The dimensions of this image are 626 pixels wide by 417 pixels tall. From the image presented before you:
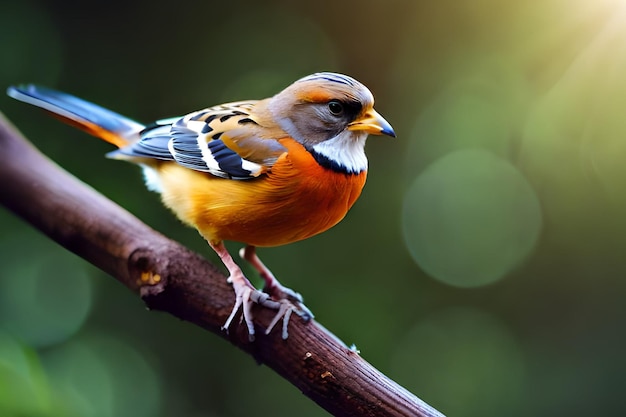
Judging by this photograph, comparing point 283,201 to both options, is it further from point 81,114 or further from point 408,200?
point 408,200

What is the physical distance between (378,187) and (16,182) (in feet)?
3.99

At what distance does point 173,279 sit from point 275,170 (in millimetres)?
336

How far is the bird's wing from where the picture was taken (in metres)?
1.56

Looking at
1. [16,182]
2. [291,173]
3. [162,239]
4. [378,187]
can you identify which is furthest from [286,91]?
[378,187]

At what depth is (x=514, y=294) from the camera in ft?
7.98

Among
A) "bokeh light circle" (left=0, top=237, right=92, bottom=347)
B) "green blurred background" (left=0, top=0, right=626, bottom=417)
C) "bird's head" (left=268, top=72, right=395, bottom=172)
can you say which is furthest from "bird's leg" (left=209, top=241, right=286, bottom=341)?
"bokeh light circle" (left=0, top=237, right=92, bottom=347)

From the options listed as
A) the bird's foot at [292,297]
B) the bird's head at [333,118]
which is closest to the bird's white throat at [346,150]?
the bird's head at [333,118]

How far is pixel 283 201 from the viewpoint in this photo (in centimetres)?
148

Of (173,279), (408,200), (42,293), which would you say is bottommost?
(42,293)

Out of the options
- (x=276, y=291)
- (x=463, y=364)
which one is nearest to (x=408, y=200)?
(x=463, y=364)

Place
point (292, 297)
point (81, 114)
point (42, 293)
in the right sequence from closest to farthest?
point (292, 297)
point (81, 114)
point (42, 293)

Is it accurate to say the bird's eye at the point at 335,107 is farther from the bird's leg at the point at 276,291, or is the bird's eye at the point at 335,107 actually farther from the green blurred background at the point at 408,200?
the green blurred background at the point at 408,200

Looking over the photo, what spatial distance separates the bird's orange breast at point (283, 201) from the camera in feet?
4.87

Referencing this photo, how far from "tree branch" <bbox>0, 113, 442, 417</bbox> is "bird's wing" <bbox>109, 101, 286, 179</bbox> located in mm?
190
